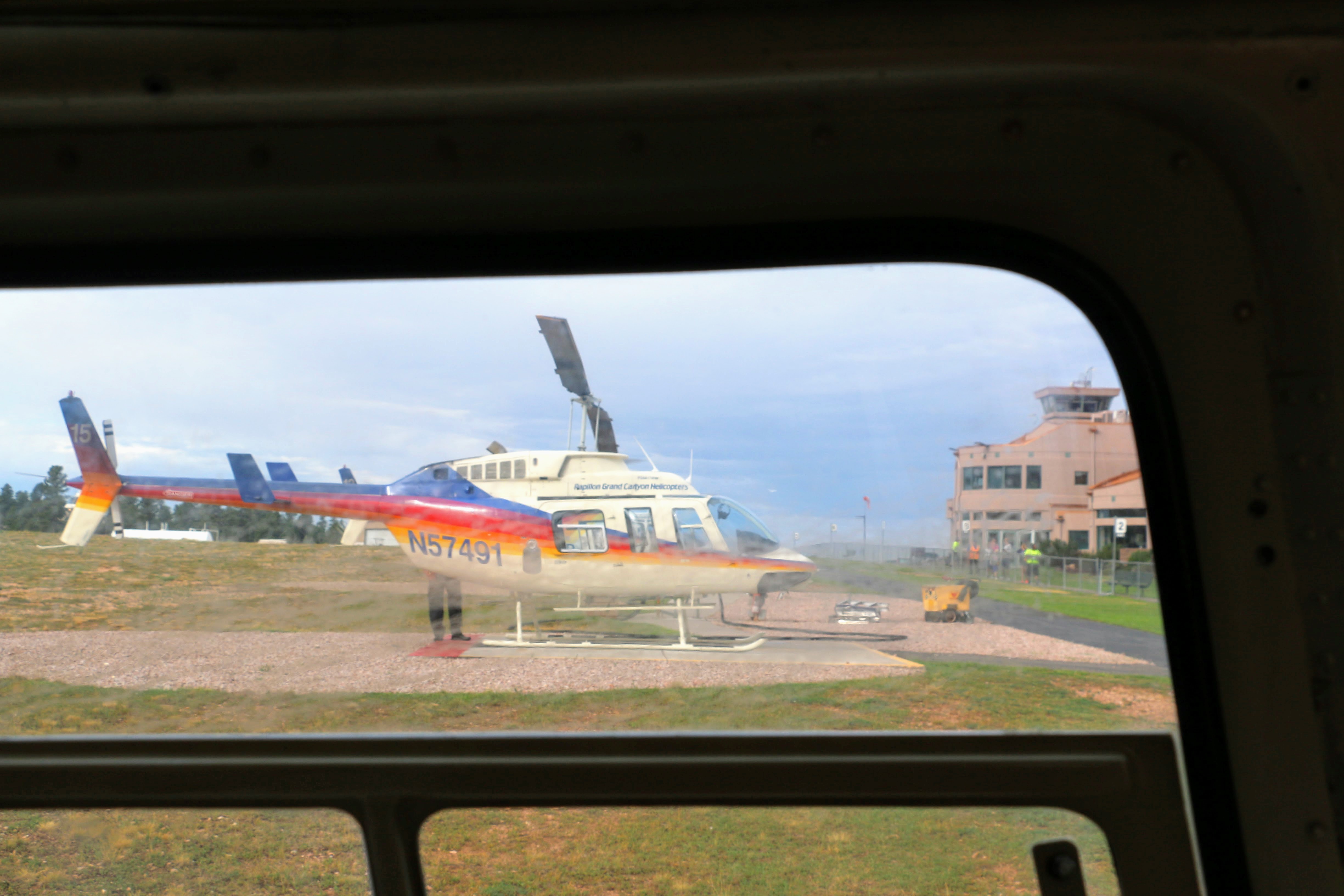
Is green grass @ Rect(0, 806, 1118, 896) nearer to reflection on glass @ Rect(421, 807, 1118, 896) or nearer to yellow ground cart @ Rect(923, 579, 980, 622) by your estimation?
reflection on glass @ Rect(421, 807, 1118, 896)

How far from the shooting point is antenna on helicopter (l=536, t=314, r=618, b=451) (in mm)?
1271

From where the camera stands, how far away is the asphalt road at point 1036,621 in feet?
4.05

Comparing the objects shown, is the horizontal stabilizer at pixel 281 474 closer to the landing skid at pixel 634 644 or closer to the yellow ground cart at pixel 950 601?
the landing skid at pixel 634 644

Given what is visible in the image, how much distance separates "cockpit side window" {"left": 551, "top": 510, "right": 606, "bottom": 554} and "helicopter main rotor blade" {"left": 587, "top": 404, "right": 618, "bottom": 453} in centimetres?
14

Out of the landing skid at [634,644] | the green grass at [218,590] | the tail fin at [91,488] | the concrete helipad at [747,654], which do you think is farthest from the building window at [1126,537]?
the tail fin at [91,488]

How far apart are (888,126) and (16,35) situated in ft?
3.77

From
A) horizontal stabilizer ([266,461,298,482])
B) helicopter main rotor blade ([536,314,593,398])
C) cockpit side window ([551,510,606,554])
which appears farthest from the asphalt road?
horizontal stabilizer ([266,461,298,482])

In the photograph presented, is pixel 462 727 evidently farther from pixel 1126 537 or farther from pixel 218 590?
pixel 1126 537

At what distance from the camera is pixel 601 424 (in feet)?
4.17

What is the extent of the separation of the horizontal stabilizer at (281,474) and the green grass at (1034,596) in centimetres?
84

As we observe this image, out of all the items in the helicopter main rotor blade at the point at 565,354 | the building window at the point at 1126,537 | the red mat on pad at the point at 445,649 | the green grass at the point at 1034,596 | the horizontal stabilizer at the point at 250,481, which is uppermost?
the helicopter main rotor blade at the point at 565,354

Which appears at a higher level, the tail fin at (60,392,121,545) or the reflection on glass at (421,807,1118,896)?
the tail fin at (60,392,121,545)

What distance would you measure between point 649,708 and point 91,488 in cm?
95

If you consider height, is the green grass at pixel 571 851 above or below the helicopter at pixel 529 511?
below
